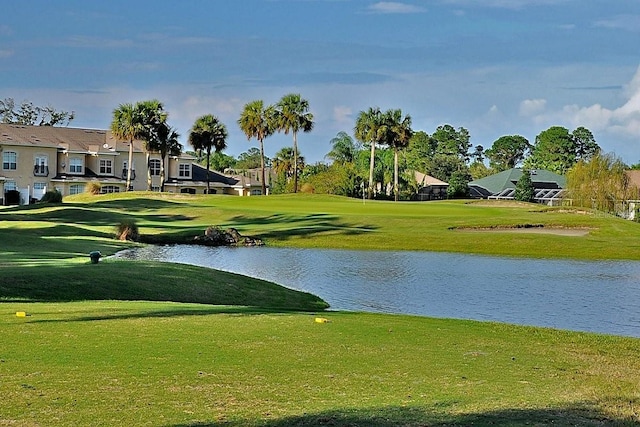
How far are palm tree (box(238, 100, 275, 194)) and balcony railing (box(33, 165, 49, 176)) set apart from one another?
78.8ft

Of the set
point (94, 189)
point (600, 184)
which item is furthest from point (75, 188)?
point (600, 184)

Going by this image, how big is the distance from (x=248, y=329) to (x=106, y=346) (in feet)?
10.0

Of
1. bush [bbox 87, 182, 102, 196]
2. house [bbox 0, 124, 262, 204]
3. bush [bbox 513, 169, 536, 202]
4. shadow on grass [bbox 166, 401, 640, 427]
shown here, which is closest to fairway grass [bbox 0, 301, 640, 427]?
shadow on grass [bbox 166, 401, 640, 427]

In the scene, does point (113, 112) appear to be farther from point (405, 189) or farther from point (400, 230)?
point (400, 230)

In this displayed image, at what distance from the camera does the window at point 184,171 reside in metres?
107

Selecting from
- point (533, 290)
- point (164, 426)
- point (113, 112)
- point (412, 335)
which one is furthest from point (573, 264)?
point (113, 112)

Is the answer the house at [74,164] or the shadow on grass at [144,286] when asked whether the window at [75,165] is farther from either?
the shadow on grass at [144,286]

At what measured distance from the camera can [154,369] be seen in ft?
32.9

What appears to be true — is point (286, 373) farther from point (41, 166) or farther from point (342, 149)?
point (342, 149)

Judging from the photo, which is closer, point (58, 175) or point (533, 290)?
point (533, 290)

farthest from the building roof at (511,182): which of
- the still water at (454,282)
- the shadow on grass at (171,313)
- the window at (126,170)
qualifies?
the shadow on grass at (171,313)

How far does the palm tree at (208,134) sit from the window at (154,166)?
15.4 ft

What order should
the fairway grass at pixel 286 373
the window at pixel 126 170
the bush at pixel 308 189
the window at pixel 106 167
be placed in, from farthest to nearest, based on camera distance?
the bush at pixel 308 189
the window at pixel 126 170
the window at pixel 106 167
the fairway grass at pixel 286 373

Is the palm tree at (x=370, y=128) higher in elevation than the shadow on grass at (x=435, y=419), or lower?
higher
